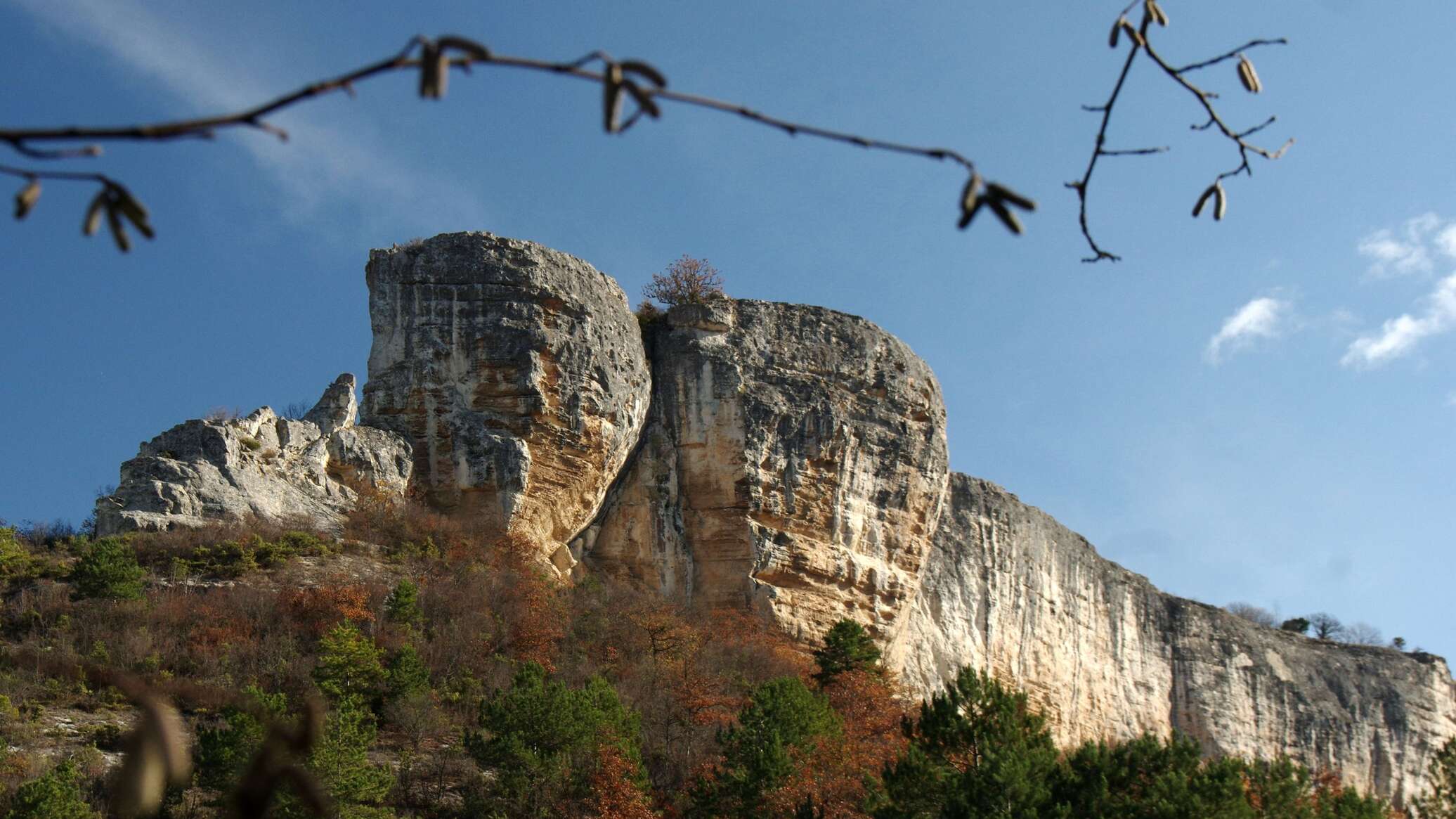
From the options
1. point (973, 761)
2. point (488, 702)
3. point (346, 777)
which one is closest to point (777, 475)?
point (488, 702)

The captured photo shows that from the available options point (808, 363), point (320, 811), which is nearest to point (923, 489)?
point (808, 363)

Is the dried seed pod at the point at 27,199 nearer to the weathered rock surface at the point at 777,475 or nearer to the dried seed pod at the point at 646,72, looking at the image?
the dried seed pod at the point at 646,72

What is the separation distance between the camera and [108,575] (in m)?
17.5

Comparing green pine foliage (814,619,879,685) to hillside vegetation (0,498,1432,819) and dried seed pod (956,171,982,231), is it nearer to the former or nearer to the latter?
hillside vegetation (0,498,1432,819)

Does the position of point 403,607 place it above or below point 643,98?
above

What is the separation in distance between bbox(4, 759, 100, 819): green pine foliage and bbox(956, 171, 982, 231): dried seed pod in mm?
12326

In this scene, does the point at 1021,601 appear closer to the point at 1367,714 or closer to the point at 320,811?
the point at 1367,714

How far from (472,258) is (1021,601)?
12.7 m

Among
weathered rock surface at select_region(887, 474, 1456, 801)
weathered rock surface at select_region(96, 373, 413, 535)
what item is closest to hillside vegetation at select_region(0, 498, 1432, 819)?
weathered rock surface at select_region(96, 373, 413, 535)

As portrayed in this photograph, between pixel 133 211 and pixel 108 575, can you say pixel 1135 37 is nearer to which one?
pixel 133 211

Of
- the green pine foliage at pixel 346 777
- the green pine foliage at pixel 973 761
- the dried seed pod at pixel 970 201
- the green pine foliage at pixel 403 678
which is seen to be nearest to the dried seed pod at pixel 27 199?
the dried seed pod at pixel 970 201

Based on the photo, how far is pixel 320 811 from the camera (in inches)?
60.2

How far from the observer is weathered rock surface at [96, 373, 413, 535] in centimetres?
1925

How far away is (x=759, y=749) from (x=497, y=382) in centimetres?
846
